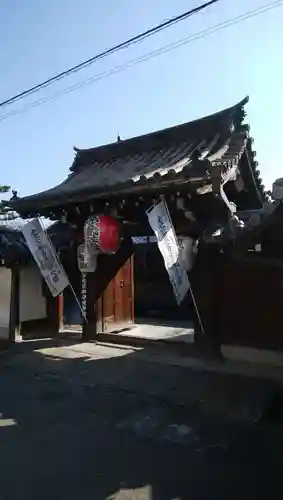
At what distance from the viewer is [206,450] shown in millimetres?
5414

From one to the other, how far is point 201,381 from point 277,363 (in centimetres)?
192

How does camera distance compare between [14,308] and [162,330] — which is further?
[162,330]

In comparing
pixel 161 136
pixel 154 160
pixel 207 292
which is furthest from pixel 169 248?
pixel 161 136

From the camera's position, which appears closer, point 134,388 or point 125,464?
point 125,464

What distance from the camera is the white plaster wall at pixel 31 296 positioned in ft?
44.2

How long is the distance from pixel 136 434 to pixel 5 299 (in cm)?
919

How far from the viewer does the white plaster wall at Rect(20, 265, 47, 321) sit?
1346 cm

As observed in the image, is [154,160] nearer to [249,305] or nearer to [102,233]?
[102,233]

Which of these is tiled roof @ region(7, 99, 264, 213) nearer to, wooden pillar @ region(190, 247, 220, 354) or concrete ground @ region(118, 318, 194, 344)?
wooden pillar @ region(190, 247, 220, 354)

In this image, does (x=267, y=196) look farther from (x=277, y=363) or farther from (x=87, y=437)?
(x=87, y=437)

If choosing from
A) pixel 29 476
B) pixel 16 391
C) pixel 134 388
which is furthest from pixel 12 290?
pixel 29 476

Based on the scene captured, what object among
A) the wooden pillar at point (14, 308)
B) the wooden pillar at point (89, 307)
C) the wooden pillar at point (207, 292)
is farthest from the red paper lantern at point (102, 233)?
the wooden pillar at point (14, 308)

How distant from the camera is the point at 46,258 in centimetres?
1141

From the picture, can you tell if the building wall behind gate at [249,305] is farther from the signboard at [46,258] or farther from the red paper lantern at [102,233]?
the signboard at [46,258]
